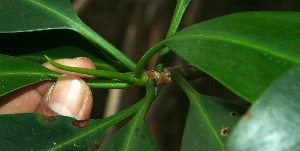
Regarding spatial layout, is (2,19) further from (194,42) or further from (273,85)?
(273,85)

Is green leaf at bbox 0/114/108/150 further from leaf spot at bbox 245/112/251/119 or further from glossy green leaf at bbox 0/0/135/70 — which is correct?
leaf spot at bbox 245/112/251/119

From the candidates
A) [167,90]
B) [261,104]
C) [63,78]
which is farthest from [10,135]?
[167,90]

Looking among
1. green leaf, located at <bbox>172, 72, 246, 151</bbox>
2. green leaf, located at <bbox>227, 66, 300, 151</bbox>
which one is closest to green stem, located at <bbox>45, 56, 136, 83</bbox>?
green leaf, located at <bbox>172, 72, 246, 151</bbox>

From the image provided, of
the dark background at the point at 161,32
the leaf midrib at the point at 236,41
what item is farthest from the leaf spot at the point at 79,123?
the dark background at the point at 161,32

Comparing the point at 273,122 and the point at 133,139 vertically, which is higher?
the point at 273,122

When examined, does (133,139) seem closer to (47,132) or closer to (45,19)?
(47,132)

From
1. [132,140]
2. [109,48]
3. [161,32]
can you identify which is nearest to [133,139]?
[132,140]
